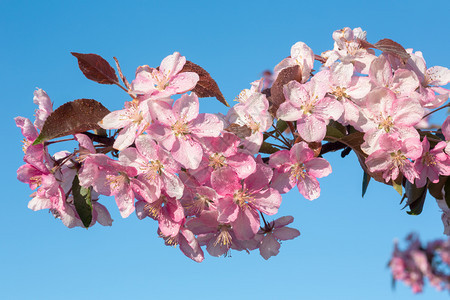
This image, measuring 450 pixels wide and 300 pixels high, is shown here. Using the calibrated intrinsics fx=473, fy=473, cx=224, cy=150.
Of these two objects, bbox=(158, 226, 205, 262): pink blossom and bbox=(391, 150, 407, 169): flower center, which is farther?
bbox=(158, 226, 205, 262): pink blossom

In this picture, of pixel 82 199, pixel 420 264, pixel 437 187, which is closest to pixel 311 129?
pixel 437 187

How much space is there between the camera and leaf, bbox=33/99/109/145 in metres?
1.69

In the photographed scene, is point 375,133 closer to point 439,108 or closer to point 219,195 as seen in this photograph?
point 439,108

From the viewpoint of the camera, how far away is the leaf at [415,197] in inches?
80.1

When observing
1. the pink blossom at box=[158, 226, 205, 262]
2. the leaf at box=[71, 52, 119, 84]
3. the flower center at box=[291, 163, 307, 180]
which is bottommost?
the pink blossom at box=[158, 226, 205, 262]

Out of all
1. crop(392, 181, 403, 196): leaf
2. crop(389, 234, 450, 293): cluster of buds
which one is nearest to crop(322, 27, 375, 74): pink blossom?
crop(392, 181, 403, 196): leaf

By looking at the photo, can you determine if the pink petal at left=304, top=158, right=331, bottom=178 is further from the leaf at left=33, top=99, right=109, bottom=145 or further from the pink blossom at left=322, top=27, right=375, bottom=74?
the leaf at left=33, top=99, right=109, bottom=145

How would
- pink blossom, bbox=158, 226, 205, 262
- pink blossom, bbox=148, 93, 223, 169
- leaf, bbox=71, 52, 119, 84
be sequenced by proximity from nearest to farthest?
pink blossom, bbox=148, 93, 223, 169 → leaf, bbox=71, 52, 119, 84 → pink blossom, bbox=158, 226, 205, 262

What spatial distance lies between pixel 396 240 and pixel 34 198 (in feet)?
28.5

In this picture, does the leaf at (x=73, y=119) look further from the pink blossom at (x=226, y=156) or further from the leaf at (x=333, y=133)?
the leaf at (x=333, y=133)

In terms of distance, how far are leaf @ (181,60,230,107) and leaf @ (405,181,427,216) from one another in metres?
0.86

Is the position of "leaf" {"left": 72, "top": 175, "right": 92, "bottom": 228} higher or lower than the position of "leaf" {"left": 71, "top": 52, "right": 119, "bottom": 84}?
lower

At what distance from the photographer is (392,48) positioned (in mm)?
1921

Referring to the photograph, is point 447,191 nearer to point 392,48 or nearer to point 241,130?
point 392,48
